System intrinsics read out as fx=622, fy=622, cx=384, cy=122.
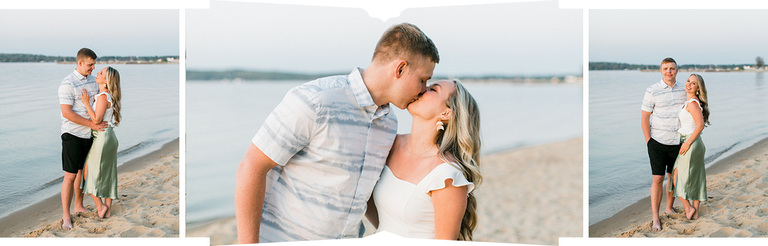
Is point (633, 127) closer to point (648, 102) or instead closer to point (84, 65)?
point (648, 102)

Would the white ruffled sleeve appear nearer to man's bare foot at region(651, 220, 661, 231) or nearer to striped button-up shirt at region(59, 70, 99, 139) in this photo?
man's bare foot at region(651, 220, 661, 231)

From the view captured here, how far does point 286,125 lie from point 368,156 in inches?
21.8

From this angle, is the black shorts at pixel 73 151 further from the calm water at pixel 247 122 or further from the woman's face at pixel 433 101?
the calm water at pixel 247 122

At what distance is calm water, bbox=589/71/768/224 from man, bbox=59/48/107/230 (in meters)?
3.38

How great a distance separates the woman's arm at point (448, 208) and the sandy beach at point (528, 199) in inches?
204

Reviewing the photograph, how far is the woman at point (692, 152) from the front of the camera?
4.24 metres

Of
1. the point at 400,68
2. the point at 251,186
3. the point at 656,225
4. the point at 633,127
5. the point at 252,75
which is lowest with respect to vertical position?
the point at 656,225

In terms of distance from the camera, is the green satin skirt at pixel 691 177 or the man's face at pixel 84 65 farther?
the green satin skirt at pixel 691 177

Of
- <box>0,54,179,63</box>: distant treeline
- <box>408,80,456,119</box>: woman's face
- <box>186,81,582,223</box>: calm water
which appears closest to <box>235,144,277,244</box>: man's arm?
<box>408,80,456,119</box>: woman's face

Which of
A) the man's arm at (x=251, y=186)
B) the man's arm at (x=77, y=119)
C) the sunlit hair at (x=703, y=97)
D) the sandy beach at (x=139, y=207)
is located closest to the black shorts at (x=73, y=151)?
the man's arm at (x=77, y=119)

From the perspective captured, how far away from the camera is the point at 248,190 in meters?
2.85

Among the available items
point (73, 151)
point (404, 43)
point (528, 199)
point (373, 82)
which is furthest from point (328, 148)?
point (528, 199)

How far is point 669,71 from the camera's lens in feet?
13.9

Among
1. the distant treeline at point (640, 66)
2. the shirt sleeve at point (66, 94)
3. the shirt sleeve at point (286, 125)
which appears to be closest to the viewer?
the shirt sleeve at point (286, 125)
